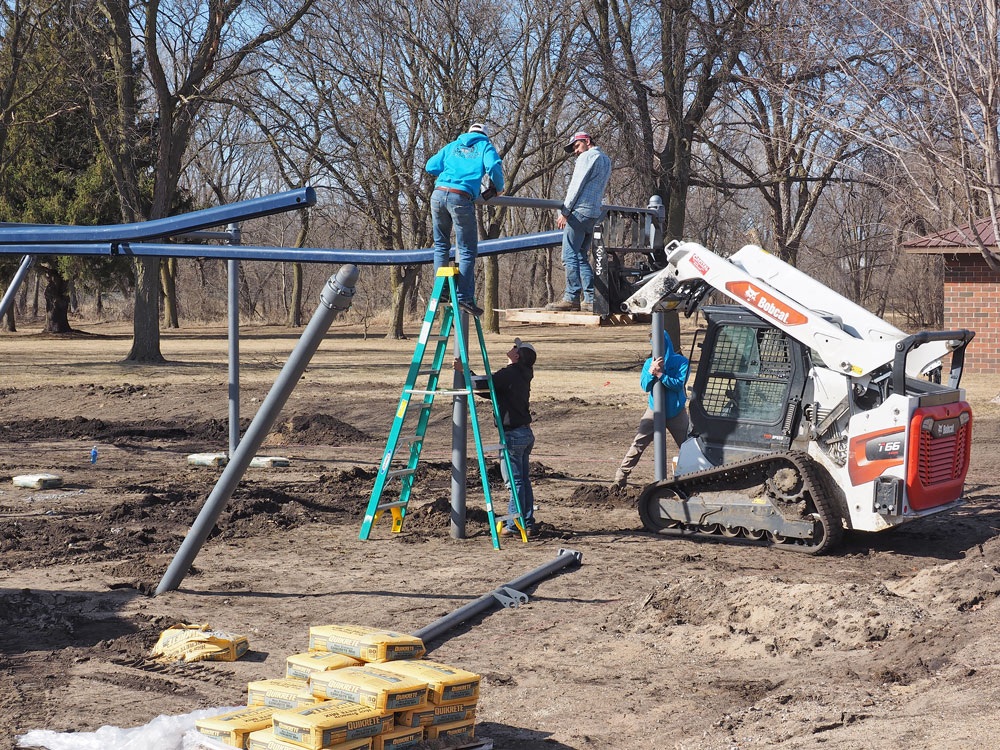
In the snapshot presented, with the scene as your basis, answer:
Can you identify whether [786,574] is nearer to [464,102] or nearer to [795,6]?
[795,6]

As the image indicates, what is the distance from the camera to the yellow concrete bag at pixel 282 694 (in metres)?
5.07

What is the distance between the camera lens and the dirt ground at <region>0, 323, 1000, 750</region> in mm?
5664

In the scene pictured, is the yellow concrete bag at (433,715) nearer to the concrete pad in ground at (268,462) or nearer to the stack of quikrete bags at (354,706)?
the stack of quikrete bags at (354,706)

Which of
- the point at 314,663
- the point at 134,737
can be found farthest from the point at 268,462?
the point at 134,737

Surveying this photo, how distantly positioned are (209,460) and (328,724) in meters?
10.3

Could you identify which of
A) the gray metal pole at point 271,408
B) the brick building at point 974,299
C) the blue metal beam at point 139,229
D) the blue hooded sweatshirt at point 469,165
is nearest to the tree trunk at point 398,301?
the brick building at point 974,299

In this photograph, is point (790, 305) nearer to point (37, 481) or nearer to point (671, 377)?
point (671, 377)

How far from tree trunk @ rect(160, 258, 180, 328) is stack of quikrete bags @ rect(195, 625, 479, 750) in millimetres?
42578

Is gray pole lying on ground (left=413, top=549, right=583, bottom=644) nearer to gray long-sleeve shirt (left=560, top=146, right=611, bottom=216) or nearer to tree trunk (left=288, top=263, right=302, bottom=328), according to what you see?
gray long-sleeve shirt (left=560, top=146, right=611, bottom=216)

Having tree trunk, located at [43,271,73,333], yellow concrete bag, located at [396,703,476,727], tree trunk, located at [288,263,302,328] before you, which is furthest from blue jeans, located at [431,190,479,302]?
tree trunk, located at [288,263,302,328]

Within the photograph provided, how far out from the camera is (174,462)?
587 inches

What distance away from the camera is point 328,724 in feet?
15.1

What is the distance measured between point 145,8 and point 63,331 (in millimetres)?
20757

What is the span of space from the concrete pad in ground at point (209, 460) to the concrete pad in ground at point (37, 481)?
82.5 inches
